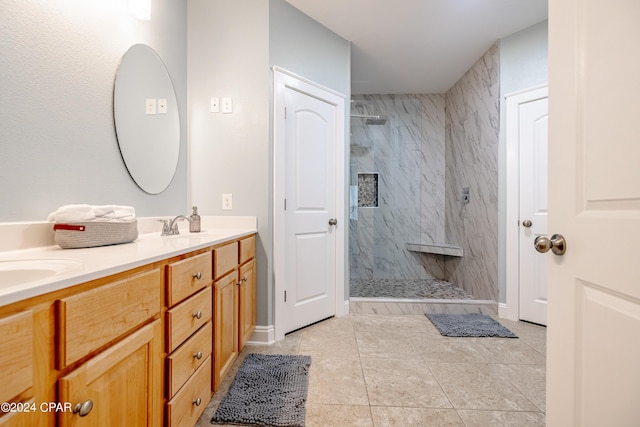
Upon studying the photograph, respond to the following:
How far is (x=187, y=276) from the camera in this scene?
1162 millimetres

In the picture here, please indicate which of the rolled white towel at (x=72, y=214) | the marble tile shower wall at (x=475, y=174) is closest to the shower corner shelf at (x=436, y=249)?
the marble tile shower wall at (x=475, y=174)

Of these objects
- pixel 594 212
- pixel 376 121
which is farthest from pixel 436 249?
pixel 594 212

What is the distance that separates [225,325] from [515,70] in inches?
124

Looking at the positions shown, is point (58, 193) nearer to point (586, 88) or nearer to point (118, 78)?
point (118, 78)

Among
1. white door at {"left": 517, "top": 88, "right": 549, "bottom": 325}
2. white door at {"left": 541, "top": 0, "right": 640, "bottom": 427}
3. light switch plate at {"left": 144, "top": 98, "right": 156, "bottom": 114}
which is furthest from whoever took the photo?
white door at {"left": 517, "top": 88, "right": 549, "bottom": 325}

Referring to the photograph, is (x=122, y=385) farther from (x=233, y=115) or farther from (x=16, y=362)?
(x=233, y=115)

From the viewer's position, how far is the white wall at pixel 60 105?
1.06 meters

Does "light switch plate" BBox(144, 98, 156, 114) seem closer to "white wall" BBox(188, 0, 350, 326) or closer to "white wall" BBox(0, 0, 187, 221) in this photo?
"white wall" BBox(0, 0, 187, 221)

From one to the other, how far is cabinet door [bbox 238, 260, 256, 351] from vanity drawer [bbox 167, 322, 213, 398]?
425 mm

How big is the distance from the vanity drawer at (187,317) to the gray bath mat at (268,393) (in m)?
0.47

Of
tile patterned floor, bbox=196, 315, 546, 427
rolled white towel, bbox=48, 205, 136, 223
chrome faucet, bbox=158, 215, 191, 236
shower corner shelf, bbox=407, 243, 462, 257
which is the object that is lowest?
tile patterned floor, bbox=196, 315, 546, 427

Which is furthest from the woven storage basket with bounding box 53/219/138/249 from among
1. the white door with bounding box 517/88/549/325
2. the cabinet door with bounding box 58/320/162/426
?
the white door with bounding box 517/88/549/325

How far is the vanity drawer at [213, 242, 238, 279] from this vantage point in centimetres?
147

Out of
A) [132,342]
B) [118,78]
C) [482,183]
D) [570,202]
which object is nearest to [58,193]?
[118,78]
